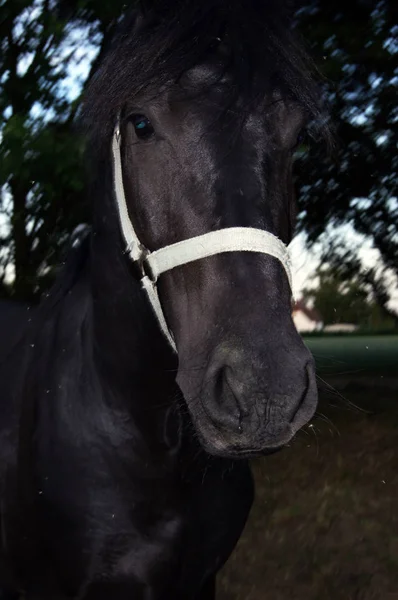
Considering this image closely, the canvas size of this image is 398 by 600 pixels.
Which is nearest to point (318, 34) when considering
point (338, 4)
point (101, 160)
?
point (338, 4)

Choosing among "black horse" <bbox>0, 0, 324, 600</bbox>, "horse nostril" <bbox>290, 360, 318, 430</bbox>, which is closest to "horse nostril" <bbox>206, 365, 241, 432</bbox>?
"black horse" <bbox>0, 0, 324, 600</bbox>

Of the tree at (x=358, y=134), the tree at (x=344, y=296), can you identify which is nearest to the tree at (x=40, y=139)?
the tree at (x=358, y=134)

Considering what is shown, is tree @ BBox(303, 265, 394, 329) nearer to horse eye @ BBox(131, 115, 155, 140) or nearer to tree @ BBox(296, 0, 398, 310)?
tree @ BBox(296, 0, 398, 310)

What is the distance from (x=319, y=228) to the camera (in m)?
7.96

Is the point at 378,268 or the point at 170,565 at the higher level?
the point at 170,565

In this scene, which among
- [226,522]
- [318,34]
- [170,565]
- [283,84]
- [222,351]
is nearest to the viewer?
[222,351]

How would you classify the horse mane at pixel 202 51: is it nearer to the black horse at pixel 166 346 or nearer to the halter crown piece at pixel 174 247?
the black horse at pixel 166 346

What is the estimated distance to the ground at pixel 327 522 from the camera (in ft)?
Result: 13.9

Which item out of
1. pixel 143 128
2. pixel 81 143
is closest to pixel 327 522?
pixel 81 143

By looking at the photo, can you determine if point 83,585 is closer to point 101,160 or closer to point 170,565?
point 170,565

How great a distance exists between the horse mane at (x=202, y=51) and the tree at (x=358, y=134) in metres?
3.39

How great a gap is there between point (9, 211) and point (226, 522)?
5.21 meters

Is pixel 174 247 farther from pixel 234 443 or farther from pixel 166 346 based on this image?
pixel 234 443

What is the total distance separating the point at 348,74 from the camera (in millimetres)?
6652
